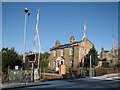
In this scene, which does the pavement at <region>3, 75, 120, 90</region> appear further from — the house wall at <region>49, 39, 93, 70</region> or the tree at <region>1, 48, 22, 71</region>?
the house wall at <region>49, 39, 93, 70</region>

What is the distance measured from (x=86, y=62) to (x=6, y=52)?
15.2 metres

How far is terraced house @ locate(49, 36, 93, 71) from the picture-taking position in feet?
98.3

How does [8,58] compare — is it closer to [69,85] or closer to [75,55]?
[69,85]

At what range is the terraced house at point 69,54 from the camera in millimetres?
29953

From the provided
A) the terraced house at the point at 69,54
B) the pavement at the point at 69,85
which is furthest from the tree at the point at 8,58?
the terraced house at the point at 69,54

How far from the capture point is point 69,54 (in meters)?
31.8

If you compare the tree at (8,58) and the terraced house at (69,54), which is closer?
the tree at (8,58)

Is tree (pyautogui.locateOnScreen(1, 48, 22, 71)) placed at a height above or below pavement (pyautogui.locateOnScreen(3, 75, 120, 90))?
above

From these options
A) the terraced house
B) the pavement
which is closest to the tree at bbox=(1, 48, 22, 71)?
the pavement

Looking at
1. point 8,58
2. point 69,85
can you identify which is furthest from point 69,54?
point 69,85

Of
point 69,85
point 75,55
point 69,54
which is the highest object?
point 69,54

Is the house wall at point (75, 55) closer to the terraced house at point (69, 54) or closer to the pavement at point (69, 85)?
the terraced house at point (69, 54)

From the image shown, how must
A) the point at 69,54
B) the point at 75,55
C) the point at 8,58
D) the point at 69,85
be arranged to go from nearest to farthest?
the point at 69,85
the point at 8,58
the point at 75,55
the point at 69,54

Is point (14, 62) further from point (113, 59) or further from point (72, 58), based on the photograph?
point (113, 59)
